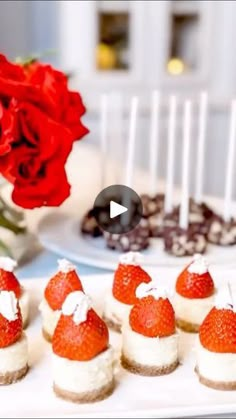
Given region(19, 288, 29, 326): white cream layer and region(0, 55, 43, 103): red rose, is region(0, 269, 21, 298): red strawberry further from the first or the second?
region(0, 55, 43, 103): red rose

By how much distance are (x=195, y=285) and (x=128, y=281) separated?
77 mm

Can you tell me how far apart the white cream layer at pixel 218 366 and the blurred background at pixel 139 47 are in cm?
199

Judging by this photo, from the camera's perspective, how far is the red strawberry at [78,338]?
0.71 m

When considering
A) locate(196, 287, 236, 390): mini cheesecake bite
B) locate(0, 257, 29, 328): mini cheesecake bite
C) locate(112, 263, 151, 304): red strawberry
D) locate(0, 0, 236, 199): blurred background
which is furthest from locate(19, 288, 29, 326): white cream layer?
locate(0, 0, 236, 199): blurred background

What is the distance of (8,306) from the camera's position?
29.4 inches

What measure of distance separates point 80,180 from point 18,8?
1261 millimetres

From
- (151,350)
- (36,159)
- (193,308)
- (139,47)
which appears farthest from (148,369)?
(139,47)

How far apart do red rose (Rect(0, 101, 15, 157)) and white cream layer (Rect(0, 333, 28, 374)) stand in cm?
27

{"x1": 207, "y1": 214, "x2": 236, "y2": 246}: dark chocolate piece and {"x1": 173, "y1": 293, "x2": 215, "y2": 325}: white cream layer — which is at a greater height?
{"x1": 173, "y1": 293, "x2": 215, "y2": 325}: white cream layer

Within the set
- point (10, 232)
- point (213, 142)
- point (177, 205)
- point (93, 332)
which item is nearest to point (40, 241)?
point (10, 232)

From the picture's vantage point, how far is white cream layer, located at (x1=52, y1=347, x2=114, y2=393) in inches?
28.1

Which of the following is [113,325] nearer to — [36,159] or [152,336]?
[152,336]

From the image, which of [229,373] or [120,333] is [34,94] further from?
[229,373]

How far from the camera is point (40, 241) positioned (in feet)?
3.72
